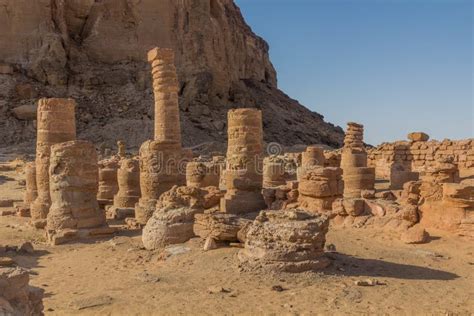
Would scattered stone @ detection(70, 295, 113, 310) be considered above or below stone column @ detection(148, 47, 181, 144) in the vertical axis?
below

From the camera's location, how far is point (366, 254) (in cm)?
966

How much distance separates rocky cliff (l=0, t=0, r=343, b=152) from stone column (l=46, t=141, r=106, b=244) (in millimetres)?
26852

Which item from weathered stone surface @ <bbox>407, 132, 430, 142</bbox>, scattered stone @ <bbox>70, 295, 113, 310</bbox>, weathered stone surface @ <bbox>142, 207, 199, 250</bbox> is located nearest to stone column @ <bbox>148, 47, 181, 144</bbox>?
weathered stone surface @ <bbox>142, 207, 199, 250</bbox>

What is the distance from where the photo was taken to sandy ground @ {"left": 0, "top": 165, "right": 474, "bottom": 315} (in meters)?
6.84

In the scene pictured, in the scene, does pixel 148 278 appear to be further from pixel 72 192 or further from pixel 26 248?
pixel 72 192

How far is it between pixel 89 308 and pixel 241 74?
54.2m

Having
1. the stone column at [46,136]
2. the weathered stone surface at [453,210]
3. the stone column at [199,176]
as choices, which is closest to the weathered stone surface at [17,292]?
the weathered stone surface at [453,210]

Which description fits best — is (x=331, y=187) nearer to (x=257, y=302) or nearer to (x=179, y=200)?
(x=179, y=200)

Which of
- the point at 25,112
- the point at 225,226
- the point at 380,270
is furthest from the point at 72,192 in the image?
the point at 25,112

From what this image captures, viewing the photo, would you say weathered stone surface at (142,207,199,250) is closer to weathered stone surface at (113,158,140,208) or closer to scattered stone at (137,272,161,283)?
scattered stone at (137,272,161,283)

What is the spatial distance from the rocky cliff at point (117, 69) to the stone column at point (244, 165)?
26.5m

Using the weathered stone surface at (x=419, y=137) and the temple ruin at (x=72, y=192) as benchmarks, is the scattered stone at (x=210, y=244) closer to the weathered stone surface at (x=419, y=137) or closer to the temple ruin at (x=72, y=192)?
the temple ruin at (x=72, y=192)

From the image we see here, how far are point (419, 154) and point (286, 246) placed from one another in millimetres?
17086

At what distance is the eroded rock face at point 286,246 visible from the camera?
8.17 meters
